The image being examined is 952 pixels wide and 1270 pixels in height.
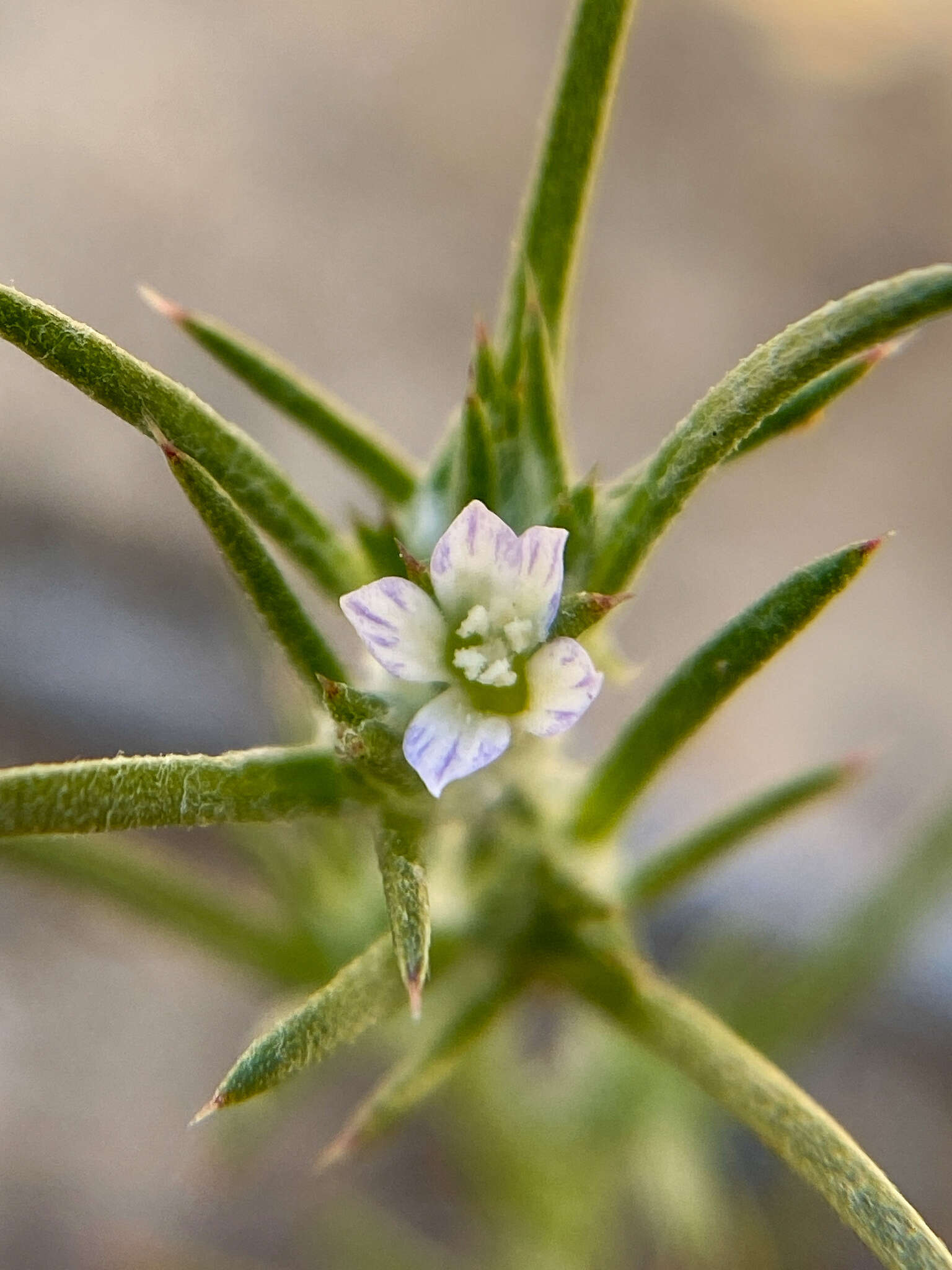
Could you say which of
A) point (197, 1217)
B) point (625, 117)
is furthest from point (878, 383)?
point (197, 1217)

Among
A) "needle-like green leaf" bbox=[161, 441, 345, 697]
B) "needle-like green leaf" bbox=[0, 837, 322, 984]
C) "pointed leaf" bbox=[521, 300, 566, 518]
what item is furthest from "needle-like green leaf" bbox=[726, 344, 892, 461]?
"needle-like green leaf" bbox=[0, 837, 322, 984]

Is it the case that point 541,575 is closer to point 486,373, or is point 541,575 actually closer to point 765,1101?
point 486,373

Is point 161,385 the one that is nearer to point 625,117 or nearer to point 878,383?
point 878,383

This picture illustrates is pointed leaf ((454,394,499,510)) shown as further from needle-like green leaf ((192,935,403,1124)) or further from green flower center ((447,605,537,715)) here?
needle-like green leaf ((192,935,403,1124))

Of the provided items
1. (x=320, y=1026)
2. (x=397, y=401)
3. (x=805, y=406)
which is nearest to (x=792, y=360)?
(x=805, y=406)

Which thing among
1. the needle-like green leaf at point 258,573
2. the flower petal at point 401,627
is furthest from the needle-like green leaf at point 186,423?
the flower petal at point 401,627
